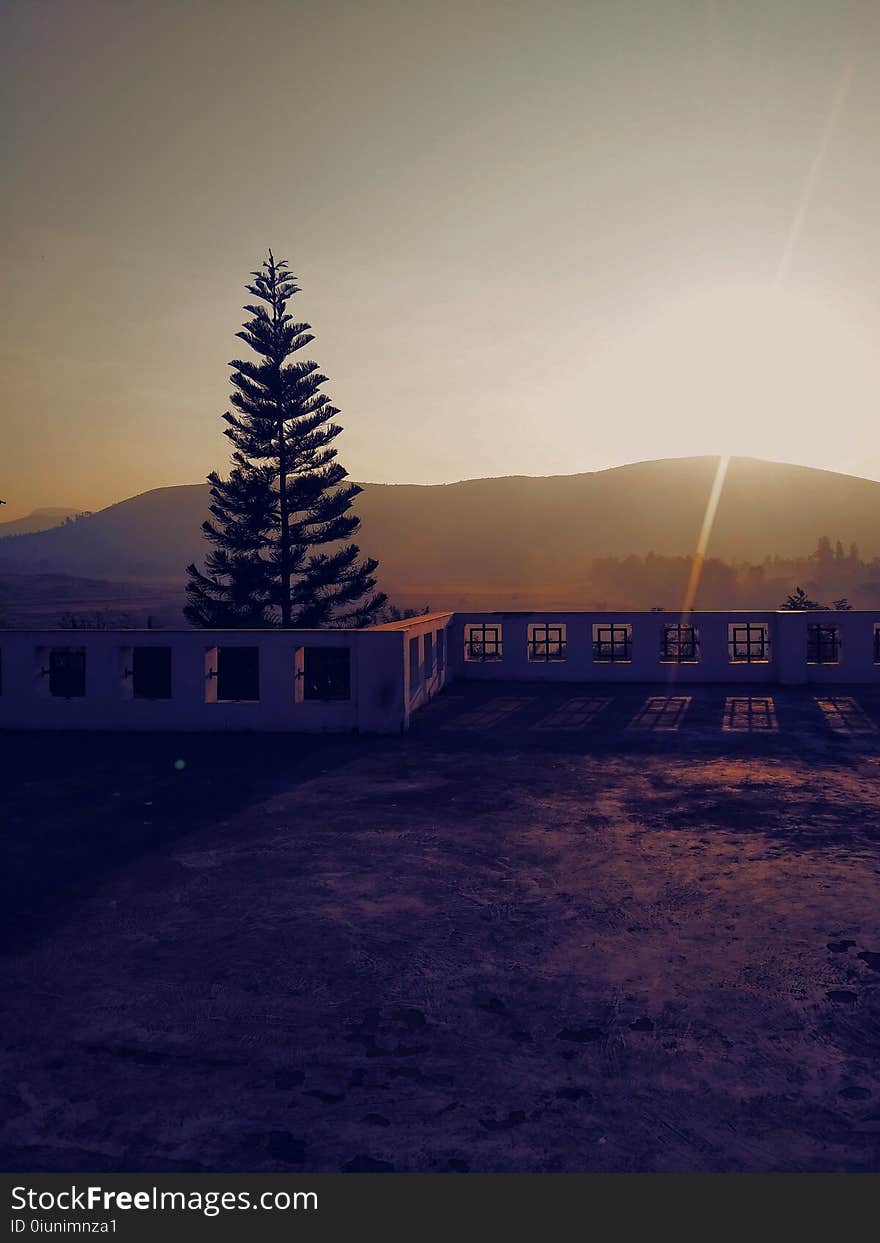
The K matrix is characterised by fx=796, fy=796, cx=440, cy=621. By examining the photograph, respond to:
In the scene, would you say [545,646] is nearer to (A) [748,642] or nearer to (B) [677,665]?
(B) [677,665]

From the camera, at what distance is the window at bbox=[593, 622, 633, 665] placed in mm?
20625

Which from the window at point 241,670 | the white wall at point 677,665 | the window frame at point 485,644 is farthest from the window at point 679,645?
the window at point 241,670

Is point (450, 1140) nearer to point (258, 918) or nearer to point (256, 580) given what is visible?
point (258, 918)

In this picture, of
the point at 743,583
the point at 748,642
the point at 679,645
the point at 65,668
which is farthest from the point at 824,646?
the point at 743,583

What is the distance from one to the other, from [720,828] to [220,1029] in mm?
5475

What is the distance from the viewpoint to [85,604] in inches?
3147

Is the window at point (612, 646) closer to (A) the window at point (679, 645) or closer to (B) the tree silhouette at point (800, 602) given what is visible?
(A) the window at point (679, 645)

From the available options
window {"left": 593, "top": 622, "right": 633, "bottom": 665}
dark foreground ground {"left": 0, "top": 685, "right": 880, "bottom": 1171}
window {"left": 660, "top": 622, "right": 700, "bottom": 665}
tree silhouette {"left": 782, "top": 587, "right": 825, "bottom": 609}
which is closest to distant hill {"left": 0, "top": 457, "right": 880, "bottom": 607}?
tree silhouette {"left": 782, "top": 587, "right": 825, "bottom": 609}

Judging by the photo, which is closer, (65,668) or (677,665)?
(65,668)

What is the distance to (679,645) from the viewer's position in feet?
68.3

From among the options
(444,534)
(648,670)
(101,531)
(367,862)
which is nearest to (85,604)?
(444,534)

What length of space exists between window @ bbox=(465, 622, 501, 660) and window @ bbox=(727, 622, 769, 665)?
5.93m

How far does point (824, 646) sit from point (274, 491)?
69.1 feet

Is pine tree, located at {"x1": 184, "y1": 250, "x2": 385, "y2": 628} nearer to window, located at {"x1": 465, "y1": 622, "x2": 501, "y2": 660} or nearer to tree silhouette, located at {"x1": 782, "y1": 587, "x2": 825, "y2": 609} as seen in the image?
window, located at {"x1": 465, "y1": 622, "x2": 501, "y2": 660}
